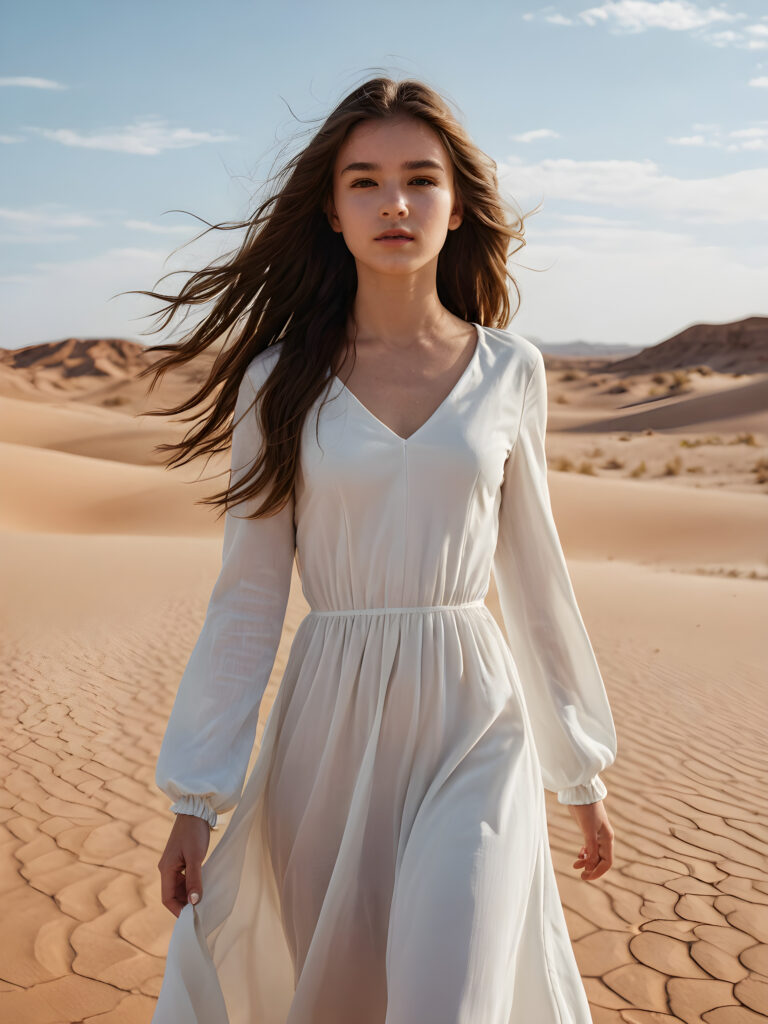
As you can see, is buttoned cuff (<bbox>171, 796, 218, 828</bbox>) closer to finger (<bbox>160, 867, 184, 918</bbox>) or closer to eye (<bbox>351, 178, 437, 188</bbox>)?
finger (<bbox>160, 867, 184, 918</bbox>)

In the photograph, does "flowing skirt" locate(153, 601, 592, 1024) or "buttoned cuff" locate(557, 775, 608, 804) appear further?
"buttoned cuff" locate(557, 775, 608, 804)

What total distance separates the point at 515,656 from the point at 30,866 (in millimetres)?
3012

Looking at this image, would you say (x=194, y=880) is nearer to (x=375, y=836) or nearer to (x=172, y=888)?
(x=172, y=888)

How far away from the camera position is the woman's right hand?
2.06m

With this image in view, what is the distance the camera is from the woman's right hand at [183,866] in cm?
206

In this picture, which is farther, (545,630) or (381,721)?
(545,630)

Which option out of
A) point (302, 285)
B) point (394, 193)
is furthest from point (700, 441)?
point (394, 193)

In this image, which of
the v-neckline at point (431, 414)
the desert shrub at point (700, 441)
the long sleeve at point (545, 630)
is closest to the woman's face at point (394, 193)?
the v-neckline at point (431, 414)

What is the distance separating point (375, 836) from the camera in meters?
2.05

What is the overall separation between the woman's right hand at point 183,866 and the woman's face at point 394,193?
46.6 inches

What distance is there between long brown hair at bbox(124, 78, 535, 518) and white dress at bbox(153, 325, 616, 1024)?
6 centimetres

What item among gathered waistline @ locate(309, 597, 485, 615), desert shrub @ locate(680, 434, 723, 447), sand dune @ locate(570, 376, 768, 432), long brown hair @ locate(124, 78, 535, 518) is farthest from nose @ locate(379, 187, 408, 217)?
sand dune @ locate(570, 376, 768, 432)

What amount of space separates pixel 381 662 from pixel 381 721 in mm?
112

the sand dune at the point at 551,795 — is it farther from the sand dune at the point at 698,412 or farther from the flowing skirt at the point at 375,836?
the sand dune at the point at 698,412
